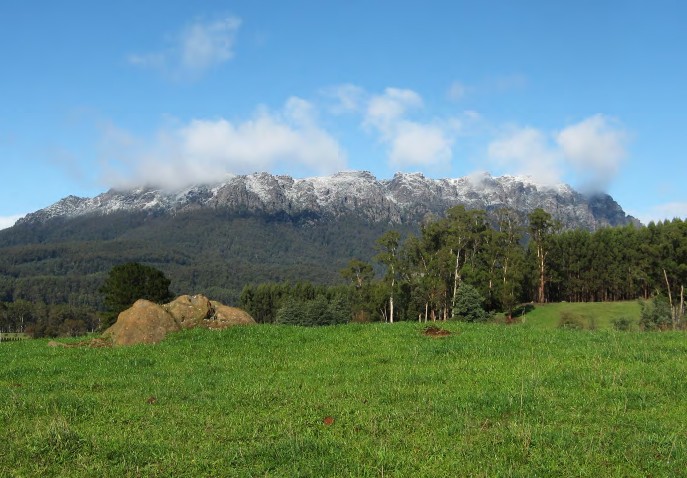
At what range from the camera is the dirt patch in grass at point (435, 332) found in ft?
85.0

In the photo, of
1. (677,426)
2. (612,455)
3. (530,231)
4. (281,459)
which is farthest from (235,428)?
(530,231)

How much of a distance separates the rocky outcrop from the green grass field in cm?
349

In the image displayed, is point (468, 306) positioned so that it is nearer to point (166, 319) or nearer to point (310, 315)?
point (310, 315)

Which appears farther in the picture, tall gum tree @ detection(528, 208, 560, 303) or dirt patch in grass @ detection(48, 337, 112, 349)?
tall gum tree @ detection(528, 208, 560, 303)

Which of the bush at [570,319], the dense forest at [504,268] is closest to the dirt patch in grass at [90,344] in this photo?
the bush at [570,319]

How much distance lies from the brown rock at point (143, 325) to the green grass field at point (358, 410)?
129 inches

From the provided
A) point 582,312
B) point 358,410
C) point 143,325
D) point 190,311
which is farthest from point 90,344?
point 582,312

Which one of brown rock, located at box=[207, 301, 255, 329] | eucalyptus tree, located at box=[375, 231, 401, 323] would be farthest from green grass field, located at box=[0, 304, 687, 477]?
eucalyptus tree, located at box=[375, 231, 401, 323]

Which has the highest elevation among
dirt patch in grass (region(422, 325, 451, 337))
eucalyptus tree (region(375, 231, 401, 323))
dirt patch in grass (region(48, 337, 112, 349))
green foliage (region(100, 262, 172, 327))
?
eucalyptus tree (region(375, 231, 401, 323))

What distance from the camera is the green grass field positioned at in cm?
1041

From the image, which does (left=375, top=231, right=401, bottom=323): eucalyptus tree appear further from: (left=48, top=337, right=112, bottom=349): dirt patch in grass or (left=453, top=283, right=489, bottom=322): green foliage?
(left=48, top=337, right=112, bottom=349): dirt patch in grass

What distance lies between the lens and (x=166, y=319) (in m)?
28.4

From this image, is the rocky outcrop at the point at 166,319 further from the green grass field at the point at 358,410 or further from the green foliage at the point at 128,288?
the green foliage at the point at 128,288

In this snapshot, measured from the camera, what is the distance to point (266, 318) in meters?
188
